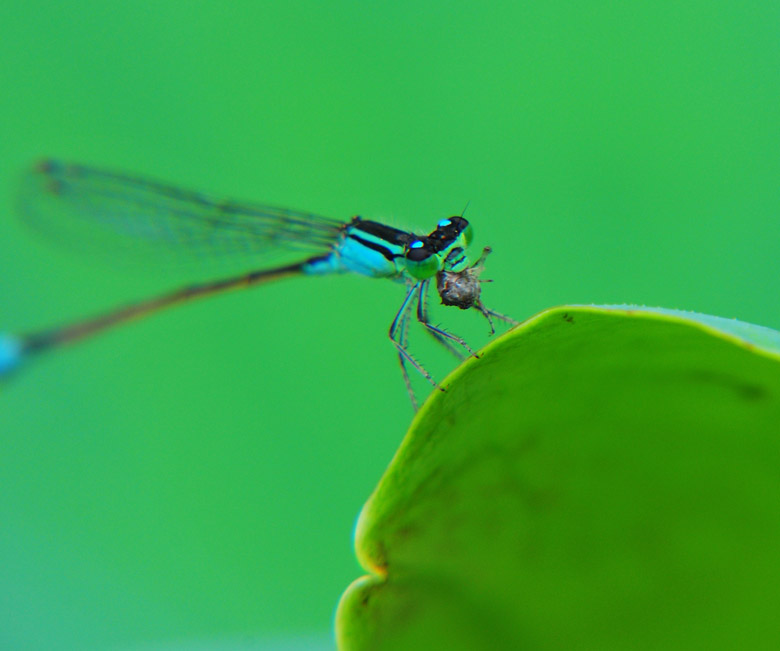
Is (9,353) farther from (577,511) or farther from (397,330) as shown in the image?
(577,511)

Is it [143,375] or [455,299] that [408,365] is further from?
[143,375]

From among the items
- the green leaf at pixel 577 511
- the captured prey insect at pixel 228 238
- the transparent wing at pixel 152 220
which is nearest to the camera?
the green leaf at pixel 577 511

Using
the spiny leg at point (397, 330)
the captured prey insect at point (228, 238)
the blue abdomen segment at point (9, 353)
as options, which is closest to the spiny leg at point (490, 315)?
the captured prey insect at point (228, 238)

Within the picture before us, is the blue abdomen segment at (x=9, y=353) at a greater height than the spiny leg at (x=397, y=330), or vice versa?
the blue abdomen segment at (x=9, y=353)

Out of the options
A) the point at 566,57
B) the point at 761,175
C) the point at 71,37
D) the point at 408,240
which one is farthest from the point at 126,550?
Answer: the point at 761,175

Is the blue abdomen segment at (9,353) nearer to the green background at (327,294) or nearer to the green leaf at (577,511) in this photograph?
the green background at (327,294)

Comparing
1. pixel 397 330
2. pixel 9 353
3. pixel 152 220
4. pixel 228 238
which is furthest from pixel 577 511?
pixel 152 220
